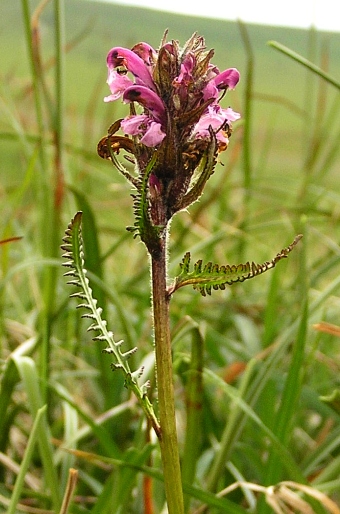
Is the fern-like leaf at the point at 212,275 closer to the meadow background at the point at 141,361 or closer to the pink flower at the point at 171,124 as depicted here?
the pink flower at the point at 171,124

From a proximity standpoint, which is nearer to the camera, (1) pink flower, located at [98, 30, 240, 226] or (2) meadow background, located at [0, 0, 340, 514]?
(1) pink flower, located at [98, 30, 240, 226]

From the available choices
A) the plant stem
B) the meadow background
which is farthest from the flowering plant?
the meadow background

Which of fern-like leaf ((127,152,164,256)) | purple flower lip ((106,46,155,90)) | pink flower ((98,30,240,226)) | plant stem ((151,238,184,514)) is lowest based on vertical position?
plant stem ((151,238,184,514))

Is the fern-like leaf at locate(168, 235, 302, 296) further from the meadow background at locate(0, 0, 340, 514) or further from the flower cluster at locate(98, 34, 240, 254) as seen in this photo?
the meadow background at locate(0, 0, 340, 514)

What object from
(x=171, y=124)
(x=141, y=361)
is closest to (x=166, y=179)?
(x=171, y=124)

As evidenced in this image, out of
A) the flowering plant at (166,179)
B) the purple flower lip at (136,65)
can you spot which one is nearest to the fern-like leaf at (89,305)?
the flowering plant at (166,179)

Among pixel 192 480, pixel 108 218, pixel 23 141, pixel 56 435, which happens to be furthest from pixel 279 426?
pixel 108 218
